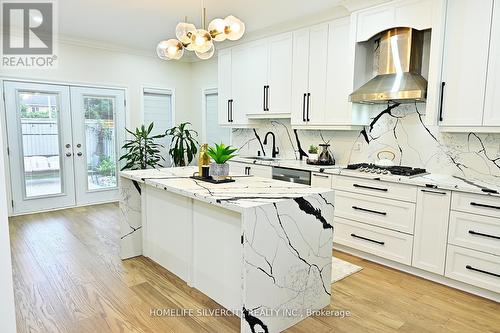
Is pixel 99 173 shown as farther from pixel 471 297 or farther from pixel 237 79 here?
pixel 471 297

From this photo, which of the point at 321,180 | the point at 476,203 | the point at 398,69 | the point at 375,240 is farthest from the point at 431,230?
the point at 398,69

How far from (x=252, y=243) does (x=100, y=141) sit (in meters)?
4.45

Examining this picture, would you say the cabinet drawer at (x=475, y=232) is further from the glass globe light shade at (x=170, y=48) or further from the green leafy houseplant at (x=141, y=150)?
the green leafy houseplant at (x=141, y=150)

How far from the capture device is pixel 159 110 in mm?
6164

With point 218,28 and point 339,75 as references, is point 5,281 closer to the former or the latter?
point 218,28

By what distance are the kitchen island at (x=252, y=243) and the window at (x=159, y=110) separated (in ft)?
10.8

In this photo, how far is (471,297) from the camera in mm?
2660

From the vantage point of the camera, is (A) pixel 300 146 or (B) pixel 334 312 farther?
(A) pixel 300 146

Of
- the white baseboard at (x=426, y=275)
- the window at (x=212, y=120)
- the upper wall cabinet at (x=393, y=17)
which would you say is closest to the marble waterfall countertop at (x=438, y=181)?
the white baseboard at (x=426, y=275)

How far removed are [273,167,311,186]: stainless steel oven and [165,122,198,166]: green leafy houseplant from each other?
2257 mm

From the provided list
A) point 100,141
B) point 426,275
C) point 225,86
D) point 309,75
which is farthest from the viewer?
point 100,141

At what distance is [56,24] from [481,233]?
209 inches

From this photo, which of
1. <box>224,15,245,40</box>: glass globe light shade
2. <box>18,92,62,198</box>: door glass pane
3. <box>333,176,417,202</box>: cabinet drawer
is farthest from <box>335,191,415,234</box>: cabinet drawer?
<box>18,92,62,198</box>: door glass pane

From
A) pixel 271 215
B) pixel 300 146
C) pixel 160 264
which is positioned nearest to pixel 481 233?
pixel 271 215
